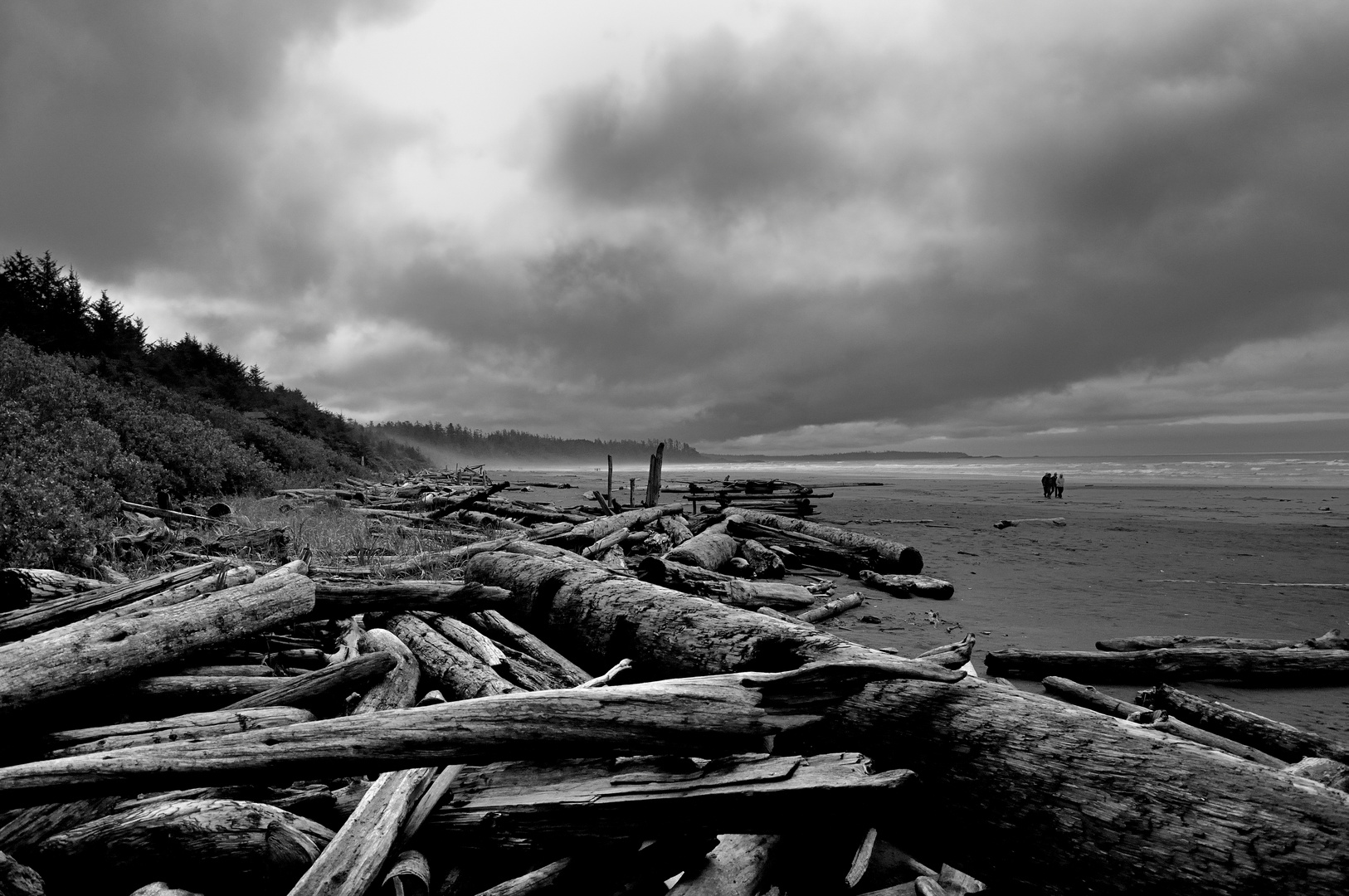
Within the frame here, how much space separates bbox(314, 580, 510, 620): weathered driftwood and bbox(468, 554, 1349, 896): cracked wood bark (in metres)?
2.95

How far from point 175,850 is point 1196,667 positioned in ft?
26.0

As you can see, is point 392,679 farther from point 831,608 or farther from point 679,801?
point 831,608

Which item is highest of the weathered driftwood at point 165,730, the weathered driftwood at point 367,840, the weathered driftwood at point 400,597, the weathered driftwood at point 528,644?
the weathered driftwood at point 400,597

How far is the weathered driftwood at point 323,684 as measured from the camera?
370 cm

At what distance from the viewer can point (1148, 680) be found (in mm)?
5953

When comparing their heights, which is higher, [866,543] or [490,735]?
[490,735]

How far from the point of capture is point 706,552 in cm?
1102

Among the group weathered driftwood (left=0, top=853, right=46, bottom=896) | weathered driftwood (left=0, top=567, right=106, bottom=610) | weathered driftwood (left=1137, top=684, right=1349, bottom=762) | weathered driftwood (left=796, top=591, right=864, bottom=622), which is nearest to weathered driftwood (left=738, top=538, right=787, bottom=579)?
weathered driftwood (left=796, top=591, right=864, bottom=622)

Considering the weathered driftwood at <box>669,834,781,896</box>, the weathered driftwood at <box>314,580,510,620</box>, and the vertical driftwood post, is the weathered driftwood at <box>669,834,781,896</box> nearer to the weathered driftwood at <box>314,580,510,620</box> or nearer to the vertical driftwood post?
the weathered driftwood at <box>314,580,510,620</box>

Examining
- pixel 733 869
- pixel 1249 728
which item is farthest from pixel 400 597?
pixel 1249 728

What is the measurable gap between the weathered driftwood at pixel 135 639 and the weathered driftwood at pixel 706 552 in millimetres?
6449

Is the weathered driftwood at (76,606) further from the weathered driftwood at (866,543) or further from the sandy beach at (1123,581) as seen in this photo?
the weathered driftwood at (866,543)

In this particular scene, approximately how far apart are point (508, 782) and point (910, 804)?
1.88 metres

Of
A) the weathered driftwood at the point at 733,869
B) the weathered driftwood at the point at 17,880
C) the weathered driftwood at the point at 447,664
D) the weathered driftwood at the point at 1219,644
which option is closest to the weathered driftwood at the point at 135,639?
the weathered driftwood at the point at 447,664
